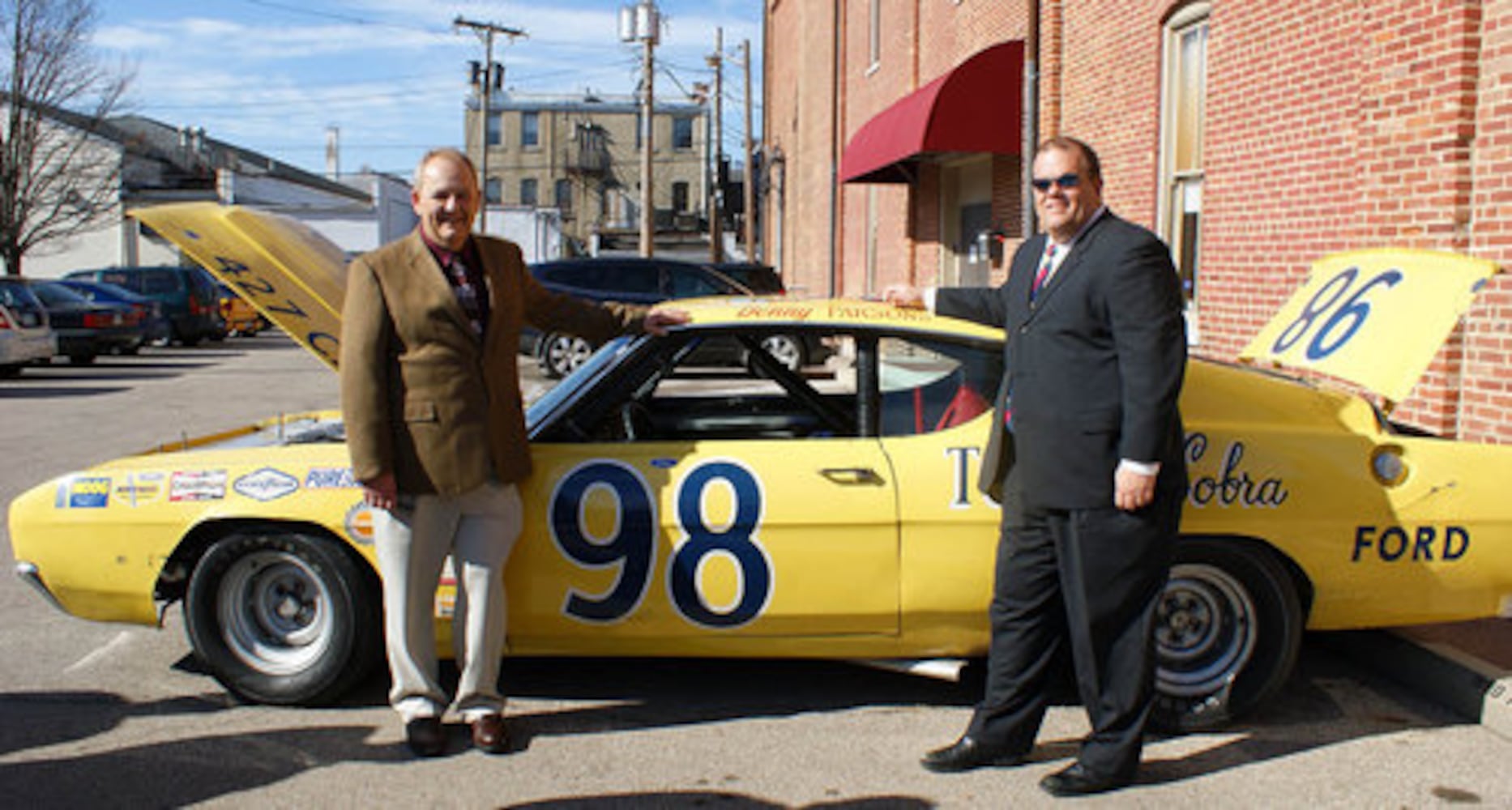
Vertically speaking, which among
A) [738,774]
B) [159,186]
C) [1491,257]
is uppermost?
[159,186]

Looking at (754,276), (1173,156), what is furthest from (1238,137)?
(754,276)

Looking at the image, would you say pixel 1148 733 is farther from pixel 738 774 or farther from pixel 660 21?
Answer: pixel 660 21

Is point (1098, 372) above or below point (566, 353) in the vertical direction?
above

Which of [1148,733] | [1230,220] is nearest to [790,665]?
[1148,733]

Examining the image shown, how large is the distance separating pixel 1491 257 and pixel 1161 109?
4166mm

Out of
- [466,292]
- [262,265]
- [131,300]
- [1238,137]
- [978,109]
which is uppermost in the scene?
[978,109]

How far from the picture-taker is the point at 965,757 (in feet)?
12.4

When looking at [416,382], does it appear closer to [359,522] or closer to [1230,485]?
[359,522]

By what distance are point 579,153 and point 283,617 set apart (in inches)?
2645

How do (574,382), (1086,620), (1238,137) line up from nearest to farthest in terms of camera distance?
(1086,620) → (574,382) → (1238,137)

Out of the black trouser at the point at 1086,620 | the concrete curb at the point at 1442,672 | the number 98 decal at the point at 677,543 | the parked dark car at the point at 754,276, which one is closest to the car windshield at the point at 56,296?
the parked dark car at the point at 754,276

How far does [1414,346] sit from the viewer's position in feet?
13.1

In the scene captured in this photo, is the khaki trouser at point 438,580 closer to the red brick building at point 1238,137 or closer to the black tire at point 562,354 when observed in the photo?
the red brick building at point 1238,137

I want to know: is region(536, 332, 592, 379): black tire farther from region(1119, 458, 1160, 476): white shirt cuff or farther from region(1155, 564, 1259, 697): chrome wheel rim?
region(1119, 458, 1160, 476): white shirt cuff
